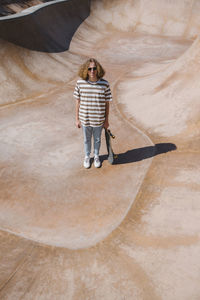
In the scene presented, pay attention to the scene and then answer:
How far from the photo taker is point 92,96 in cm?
382

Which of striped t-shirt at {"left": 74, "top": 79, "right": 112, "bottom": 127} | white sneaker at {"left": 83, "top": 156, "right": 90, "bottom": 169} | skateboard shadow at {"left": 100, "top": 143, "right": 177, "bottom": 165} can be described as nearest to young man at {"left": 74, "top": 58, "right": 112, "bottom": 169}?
striped t-shirt at {"left": 74, "top": 79, "right": 112, "bottom": 127}

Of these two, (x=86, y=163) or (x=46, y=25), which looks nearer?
(x=86, y=163)

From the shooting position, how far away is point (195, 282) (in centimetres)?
289

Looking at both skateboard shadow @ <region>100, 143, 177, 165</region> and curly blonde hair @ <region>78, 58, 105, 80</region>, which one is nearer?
curly blonde hair @ <region>78, 58, 105, 80</region>

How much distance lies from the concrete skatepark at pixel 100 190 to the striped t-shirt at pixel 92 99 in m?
1.17

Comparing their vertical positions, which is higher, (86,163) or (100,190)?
(86,163)

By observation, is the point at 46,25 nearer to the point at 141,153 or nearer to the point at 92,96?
the point at 141,153

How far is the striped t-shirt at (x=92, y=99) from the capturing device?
3777 millimetres

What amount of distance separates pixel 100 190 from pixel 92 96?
159cm

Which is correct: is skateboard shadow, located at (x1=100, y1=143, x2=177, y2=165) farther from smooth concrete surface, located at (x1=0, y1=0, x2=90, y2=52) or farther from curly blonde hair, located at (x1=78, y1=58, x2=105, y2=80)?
smooth concrete surface, located at (x1=0, y1=0, x2=90, y2=52)

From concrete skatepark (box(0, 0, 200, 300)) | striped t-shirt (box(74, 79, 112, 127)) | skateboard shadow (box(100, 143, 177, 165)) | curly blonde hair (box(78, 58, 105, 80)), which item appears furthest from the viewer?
skateboard shadow (box(100, 143, 177, 165))

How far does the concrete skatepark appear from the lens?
3.02m

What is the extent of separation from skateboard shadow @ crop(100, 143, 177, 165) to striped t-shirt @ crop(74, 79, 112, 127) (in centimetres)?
126

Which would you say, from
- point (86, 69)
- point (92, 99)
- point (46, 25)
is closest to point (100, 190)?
point (92, 99)
